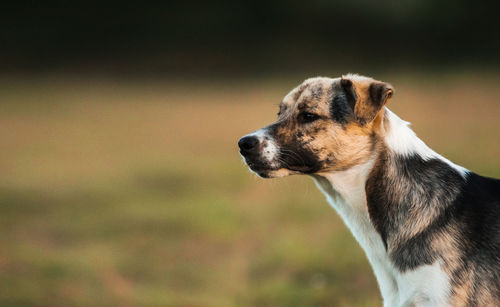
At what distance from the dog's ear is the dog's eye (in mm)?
285

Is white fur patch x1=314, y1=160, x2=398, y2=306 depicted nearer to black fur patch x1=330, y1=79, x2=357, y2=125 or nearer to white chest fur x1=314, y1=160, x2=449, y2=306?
white chest fur x1=314, y1=160, x2=449, y2=306

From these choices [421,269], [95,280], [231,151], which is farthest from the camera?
[231,151]

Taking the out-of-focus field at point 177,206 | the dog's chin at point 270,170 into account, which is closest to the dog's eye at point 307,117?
the dog's chin at point 270,170

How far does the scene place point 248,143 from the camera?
13.5 feet

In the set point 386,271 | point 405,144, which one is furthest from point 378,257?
point 405,144

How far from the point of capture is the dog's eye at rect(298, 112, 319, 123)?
4.27 metres

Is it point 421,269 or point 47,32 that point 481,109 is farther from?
point 47,32

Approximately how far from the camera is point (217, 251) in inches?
328

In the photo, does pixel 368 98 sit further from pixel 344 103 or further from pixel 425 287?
pixel 425 287

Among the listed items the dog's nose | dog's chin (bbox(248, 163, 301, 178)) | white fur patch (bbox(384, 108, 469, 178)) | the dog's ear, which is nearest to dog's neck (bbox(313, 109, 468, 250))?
white fur patch (bbox(384, 108, 469, 178))

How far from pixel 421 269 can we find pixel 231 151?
11.6m

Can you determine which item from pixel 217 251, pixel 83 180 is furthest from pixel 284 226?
pixel 83 180

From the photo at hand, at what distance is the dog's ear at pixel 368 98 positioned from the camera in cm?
399

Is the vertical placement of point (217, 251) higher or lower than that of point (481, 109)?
higher
